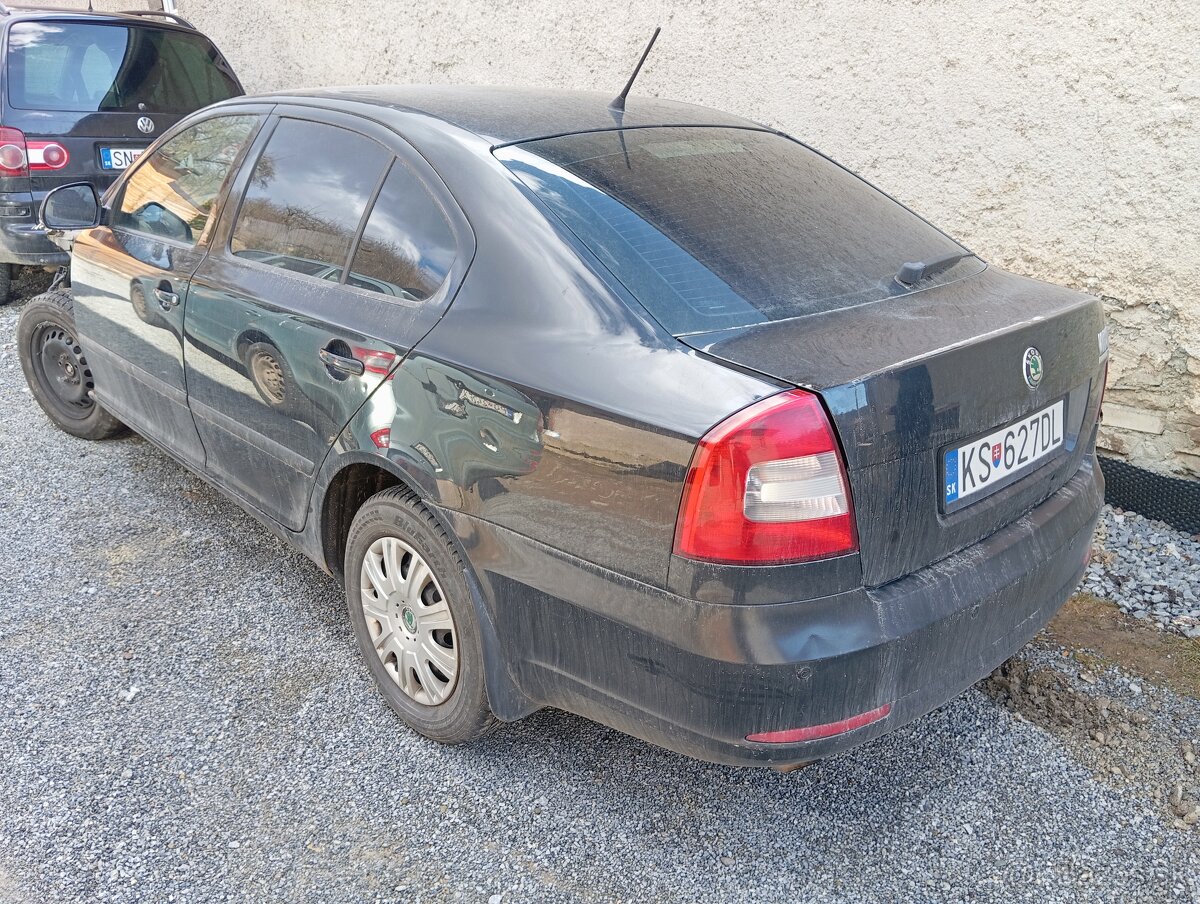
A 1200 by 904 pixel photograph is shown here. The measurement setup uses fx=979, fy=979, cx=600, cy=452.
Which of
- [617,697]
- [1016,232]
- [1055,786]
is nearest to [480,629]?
[617,697]

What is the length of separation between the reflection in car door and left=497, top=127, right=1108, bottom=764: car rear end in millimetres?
1352

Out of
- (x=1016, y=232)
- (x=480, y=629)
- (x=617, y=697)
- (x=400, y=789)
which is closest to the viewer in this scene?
(x=617, y=697)

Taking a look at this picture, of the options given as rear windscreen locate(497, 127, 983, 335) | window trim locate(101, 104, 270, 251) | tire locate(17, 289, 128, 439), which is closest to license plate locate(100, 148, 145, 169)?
tire locate(17, 289, 128, 439)

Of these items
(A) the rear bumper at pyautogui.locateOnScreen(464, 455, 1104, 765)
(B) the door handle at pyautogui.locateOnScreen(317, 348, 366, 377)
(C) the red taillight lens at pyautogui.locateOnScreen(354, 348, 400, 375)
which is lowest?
(A) the rear bumper at pyautogui.locateOnScreen(464, 455, 1104, 765)

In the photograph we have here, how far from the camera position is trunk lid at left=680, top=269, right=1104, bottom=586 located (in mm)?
1851

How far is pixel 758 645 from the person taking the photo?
6.00 ft

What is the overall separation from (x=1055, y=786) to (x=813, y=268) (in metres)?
1.44

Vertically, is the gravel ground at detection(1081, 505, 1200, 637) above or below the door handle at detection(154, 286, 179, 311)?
below

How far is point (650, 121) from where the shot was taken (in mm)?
2793

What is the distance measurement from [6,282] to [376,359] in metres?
5.47

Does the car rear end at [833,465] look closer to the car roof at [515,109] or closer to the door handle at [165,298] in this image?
the car roof at [515,109]

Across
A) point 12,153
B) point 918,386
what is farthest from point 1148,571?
point 12,153

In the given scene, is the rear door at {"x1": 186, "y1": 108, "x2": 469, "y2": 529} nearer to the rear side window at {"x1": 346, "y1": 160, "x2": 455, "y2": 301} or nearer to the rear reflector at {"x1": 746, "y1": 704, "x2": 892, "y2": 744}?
the rear side window at {"x1": 346, "y1": 160, "x2": 455, "y2": 301}

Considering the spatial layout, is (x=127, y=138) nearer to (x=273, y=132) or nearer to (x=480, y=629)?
(x=273, y=132)
